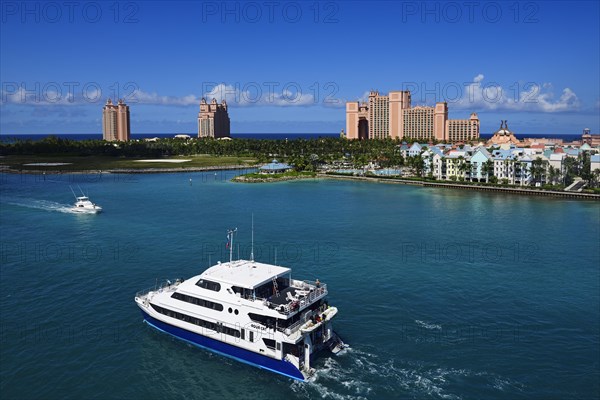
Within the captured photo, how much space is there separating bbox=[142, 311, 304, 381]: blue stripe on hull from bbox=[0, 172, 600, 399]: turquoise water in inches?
12.8

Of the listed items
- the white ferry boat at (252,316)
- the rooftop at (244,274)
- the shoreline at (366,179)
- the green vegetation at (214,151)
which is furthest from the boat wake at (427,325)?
the green vegetation at (214,151)

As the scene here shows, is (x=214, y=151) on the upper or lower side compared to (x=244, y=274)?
upper

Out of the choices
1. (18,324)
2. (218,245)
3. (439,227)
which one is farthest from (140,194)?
(18,324)

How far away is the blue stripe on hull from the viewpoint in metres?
18.4

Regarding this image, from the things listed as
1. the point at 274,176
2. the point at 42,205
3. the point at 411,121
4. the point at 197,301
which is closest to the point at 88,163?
the point at 274,176

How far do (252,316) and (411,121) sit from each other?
170 meters

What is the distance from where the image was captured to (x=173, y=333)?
21.3m

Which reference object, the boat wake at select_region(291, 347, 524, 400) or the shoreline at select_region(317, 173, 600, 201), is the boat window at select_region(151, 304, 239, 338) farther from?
the shoreline at select_region(317, 173, 600, 201)

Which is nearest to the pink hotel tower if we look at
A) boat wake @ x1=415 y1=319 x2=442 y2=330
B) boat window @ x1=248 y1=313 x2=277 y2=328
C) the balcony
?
boat wake @ x1=415 y1=319 x2=442 y2=330

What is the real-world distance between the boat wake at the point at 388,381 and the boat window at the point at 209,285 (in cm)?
493

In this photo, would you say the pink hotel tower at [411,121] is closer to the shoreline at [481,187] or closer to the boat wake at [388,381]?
the shoreline at [481,187]

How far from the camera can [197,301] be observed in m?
20.7

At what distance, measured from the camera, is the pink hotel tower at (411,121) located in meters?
175

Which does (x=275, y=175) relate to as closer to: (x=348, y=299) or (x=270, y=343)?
(x=348, y=299)
